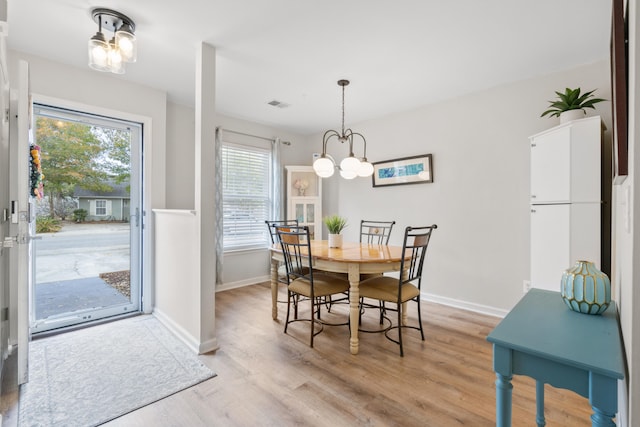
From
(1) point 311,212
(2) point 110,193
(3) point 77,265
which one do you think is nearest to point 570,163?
(1) point 311,212

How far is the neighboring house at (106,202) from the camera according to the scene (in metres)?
3.04

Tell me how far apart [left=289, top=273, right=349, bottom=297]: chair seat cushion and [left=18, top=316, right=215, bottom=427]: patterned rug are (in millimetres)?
919

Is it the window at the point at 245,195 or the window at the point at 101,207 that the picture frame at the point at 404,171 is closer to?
the window at the point at 245,195

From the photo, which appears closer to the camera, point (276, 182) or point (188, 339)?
point (188, 339)

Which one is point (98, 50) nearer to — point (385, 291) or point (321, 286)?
point (321, 286)

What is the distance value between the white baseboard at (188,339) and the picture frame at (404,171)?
2.87m

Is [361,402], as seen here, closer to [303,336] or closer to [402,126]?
[303,336]

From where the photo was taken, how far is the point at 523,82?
314 centimetres

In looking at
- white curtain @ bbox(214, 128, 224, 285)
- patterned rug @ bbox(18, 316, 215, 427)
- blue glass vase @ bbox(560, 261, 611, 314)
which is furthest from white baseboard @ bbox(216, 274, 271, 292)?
blue glass vase @ bbox(560, 261, 611, 314)

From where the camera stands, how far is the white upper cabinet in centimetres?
236

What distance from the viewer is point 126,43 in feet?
6.93

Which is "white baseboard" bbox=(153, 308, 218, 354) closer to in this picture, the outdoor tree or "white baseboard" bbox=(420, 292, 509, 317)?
the outdoor tree

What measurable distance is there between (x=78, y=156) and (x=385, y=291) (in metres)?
3.14

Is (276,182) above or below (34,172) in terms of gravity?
above
